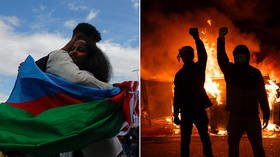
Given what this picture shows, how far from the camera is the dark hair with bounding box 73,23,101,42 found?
3.58 meters

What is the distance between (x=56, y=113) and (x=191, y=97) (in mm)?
986

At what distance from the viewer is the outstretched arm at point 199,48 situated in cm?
361

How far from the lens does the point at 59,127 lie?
11.0ft

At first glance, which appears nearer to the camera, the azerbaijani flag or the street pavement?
the azerbaijani flag

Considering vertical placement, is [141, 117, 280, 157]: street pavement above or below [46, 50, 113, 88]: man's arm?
below

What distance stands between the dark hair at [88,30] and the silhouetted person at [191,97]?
2.05 feet

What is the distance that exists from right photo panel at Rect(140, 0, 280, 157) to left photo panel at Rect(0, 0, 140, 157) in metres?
0.16

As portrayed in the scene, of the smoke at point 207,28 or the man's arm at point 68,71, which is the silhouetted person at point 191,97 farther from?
the man's arm at point 68,71

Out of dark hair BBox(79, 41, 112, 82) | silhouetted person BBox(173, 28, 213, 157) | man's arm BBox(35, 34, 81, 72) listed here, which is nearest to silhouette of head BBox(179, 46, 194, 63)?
silhouetted person BBox(173, 28, 213, 157)

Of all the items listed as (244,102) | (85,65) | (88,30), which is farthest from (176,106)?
(88,30)

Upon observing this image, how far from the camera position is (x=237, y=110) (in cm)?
357

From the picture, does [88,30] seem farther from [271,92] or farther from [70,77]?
[271,92]

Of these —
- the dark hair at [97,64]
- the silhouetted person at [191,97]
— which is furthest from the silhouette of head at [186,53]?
the dark hair at [97,64]

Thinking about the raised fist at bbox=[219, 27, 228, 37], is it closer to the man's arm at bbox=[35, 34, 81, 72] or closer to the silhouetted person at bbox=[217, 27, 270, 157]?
the silhouetted person at bbox=[217, 27, 270, 157]
